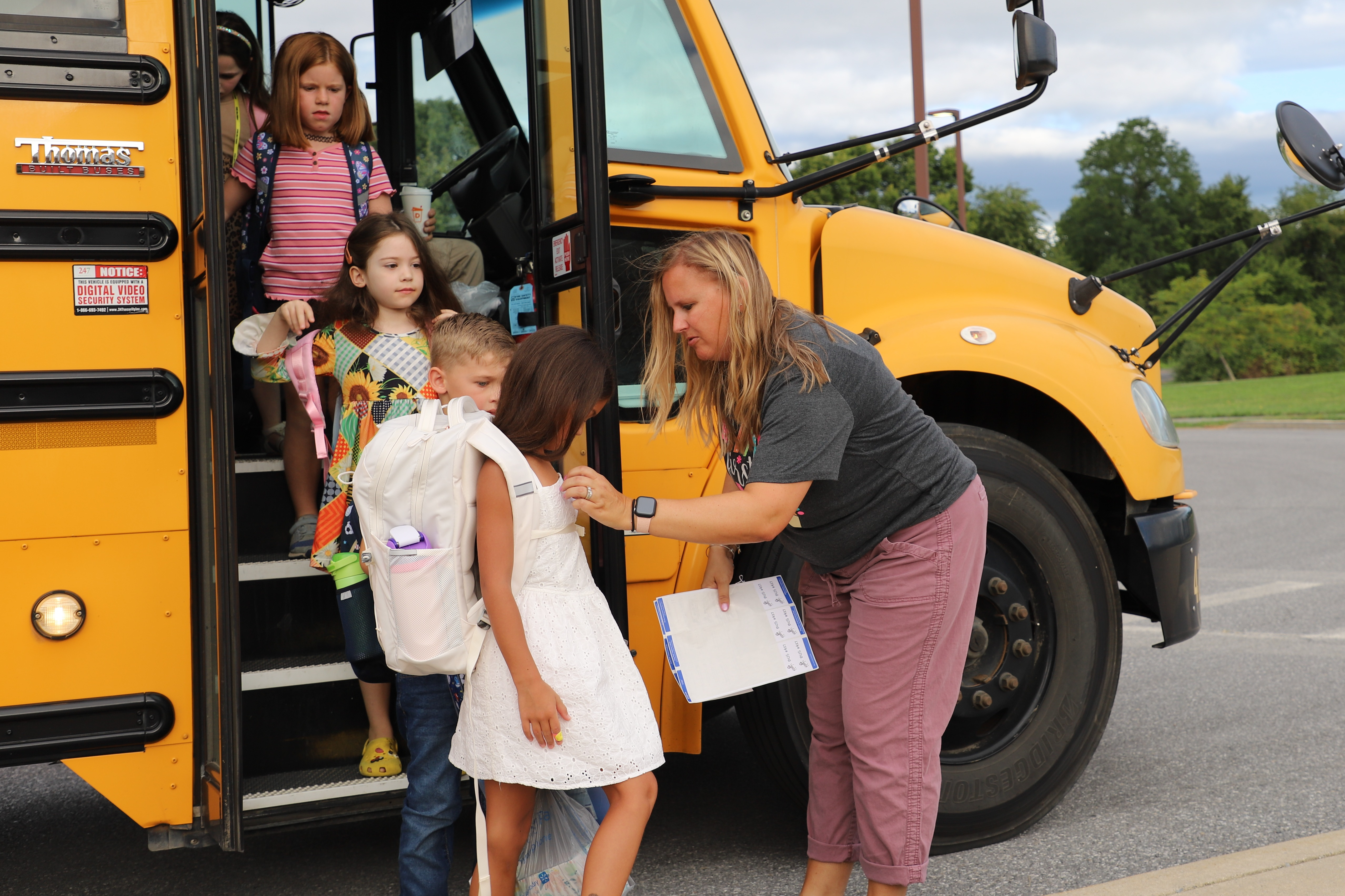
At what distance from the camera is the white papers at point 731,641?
98.9 inches

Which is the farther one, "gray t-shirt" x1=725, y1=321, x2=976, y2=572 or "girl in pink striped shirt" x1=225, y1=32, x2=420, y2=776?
"girl in pink striped shirt" x1=225, y1=32, x2=420, y2=776

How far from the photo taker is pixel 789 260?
9.94 feet

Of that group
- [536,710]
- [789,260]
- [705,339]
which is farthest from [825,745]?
[789,260]

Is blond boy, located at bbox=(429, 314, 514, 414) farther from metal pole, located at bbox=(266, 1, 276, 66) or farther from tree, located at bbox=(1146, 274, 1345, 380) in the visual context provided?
tree, located at bbox=(1146, 274, 1345, 380)

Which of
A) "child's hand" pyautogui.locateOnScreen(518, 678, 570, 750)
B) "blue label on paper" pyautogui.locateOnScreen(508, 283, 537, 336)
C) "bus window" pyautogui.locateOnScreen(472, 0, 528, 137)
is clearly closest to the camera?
"child's hand" pyautogui.locateOnScreen(518, 678, 570, 750)

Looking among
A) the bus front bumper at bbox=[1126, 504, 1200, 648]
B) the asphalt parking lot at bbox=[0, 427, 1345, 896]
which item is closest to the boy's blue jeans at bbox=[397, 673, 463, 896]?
the asphalt parking lot at bbox=[0, 427, 1345, 896]

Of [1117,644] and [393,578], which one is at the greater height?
[393,578]

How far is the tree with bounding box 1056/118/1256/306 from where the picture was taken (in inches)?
2138

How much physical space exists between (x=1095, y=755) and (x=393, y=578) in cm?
270

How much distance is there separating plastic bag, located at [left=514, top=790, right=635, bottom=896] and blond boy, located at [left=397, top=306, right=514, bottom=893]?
20 cm

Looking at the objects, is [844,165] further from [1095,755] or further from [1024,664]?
[1095,755]

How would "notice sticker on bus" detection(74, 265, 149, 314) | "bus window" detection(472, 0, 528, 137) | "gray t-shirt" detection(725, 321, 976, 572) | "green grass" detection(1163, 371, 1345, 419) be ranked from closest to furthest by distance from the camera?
"gray t-shirt" detection(725, 321, 976, 572), "notice sticker on bus" detection(74, 265, 149, 314), "bus window" detection(472, 0, 528, 137), "green grass" detection(1163, 371, 1345, 419)

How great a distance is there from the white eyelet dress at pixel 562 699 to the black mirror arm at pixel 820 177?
88 cm

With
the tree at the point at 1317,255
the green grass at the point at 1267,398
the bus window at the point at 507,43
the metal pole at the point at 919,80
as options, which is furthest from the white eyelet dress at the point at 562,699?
the tree at the point at 1317,255
